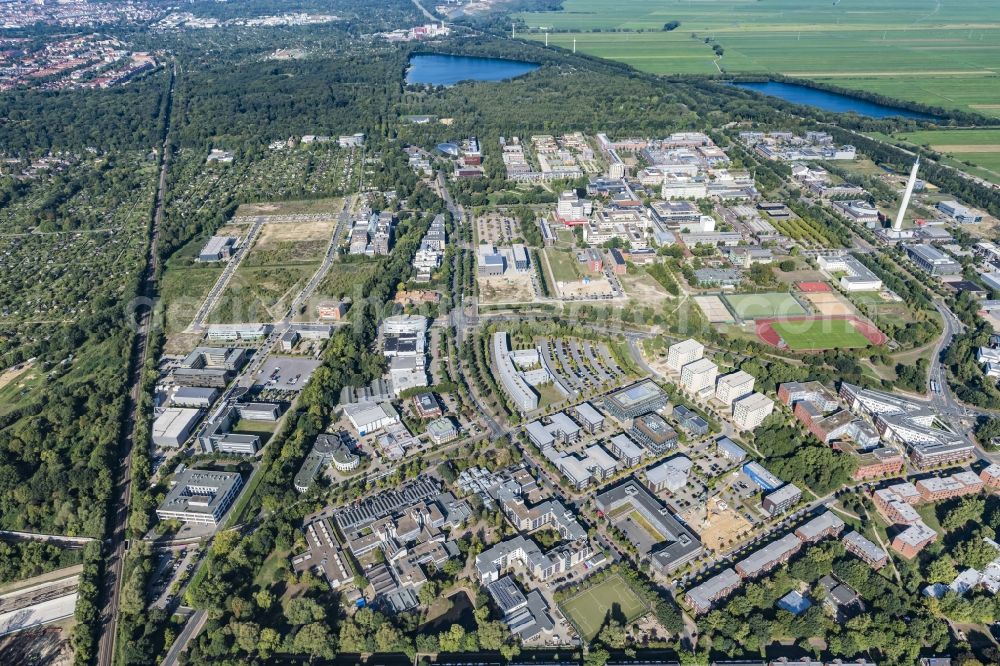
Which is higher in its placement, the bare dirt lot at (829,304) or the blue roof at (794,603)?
the bare dirt lot at (829,304)

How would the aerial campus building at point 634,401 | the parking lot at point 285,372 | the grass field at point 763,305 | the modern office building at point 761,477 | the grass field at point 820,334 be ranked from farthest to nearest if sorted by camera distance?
the grass field at point 763,305, the grass field at point 820,334, the parking lot at point 285,372, the aerial campus building at point 634,401, the modern office building at point 761,477

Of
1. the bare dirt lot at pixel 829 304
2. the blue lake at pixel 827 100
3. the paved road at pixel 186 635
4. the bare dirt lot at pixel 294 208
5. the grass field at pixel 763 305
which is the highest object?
the blue lake at pixel 827 100

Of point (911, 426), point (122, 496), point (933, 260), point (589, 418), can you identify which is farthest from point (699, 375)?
point (122, 496)

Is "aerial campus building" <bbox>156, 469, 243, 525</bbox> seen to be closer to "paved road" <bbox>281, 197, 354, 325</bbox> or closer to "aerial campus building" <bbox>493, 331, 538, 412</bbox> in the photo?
"aerial campus building" <bbox>493, 331, 538, 412</bbox>

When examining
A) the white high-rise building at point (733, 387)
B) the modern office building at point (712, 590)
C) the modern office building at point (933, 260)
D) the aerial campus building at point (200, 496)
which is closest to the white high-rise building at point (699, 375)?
the white high-rise building at point (733, 387)

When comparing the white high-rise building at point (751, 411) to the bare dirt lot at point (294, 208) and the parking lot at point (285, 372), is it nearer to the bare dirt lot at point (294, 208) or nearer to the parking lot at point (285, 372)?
the parking lot at point (285, 372)

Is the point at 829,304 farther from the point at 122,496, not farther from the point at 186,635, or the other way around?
the point at 122,496

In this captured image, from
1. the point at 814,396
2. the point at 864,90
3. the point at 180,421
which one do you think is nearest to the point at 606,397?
the point at 814,396

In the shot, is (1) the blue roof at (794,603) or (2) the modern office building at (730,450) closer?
(1) the blue roof at (794,603)

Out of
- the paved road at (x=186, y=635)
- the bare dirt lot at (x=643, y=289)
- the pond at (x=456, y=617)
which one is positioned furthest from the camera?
the bare dirt lot at (x=643, y=289)
